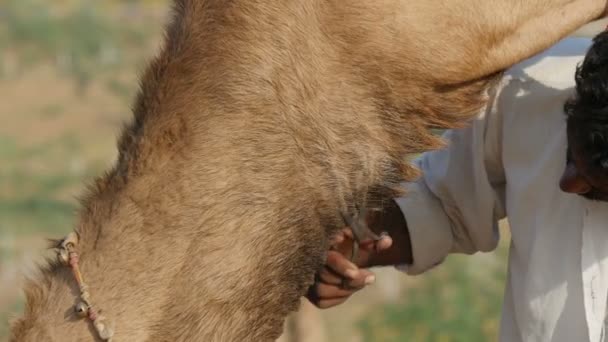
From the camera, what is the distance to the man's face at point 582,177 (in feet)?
10.2

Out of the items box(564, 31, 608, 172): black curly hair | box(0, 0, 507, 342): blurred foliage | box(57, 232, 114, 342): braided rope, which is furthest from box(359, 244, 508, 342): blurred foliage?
box(57, 232, 114, 342): braided rope

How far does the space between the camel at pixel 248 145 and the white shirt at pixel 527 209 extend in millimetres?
477

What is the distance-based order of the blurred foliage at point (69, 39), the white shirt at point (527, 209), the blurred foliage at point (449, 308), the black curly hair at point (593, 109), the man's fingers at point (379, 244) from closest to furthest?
1. the black curly hair at point (593, 109)
2. the white shirt at point (527, 209)
3. the man's fingers at point (379, 244)
4. the blurred foliage at point (449, 308)
5. the blurred foliage at point (69, 39)

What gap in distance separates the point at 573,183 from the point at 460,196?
0.56 meters

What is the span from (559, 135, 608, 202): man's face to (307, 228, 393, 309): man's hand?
1.93 ft

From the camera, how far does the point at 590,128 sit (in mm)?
3100

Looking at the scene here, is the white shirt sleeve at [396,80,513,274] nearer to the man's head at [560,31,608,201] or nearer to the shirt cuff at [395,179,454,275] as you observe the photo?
the shirt cuff at [395,179,454,275]

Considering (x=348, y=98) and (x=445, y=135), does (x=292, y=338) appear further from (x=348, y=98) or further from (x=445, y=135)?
(x=348, y=98)

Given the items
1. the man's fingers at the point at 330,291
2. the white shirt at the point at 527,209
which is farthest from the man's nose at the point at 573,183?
the man's fingers at the point at 330,291

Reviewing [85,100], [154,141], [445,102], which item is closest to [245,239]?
[154,141]

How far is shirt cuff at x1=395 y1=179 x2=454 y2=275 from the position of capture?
373 cm

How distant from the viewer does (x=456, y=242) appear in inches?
150

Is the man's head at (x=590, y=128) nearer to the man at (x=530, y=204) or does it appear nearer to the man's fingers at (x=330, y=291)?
the man at (x=530, y=204)

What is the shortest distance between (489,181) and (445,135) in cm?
21
